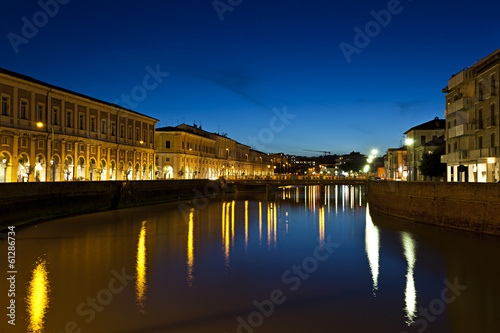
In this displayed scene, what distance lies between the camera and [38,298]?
13.7 m

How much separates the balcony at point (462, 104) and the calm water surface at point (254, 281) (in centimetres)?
1521

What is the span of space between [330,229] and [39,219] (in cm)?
2149

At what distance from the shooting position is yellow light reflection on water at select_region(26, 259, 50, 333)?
38.0 feet

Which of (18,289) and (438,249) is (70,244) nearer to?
(18,289)

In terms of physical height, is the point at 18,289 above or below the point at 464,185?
below

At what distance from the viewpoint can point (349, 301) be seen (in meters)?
13.8

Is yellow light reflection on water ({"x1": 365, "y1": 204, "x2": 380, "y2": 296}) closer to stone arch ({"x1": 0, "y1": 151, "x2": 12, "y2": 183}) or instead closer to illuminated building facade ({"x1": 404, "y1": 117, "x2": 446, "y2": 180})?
stone arch ({"x1": 0, "y1": 151, "x2": 12, "y2": 183})

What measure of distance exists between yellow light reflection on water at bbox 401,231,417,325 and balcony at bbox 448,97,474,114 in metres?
17.5

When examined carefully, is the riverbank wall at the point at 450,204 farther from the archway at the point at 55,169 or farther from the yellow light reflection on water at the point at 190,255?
the archway at the point at 55,169

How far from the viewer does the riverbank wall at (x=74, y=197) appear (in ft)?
94.5

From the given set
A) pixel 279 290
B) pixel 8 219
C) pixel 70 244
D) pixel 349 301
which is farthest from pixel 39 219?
pixel 349 301

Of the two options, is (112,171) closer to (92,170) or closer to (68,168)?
(92,170)

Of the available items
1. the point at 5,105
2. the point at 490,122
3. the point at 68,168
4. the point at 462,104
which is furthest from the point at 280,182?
the point at 5,105

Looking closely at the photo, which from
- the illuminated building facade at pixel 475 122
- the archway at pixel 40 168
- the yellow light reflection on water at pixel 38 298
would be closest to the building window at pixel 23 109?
the archway at pixel 40 168
